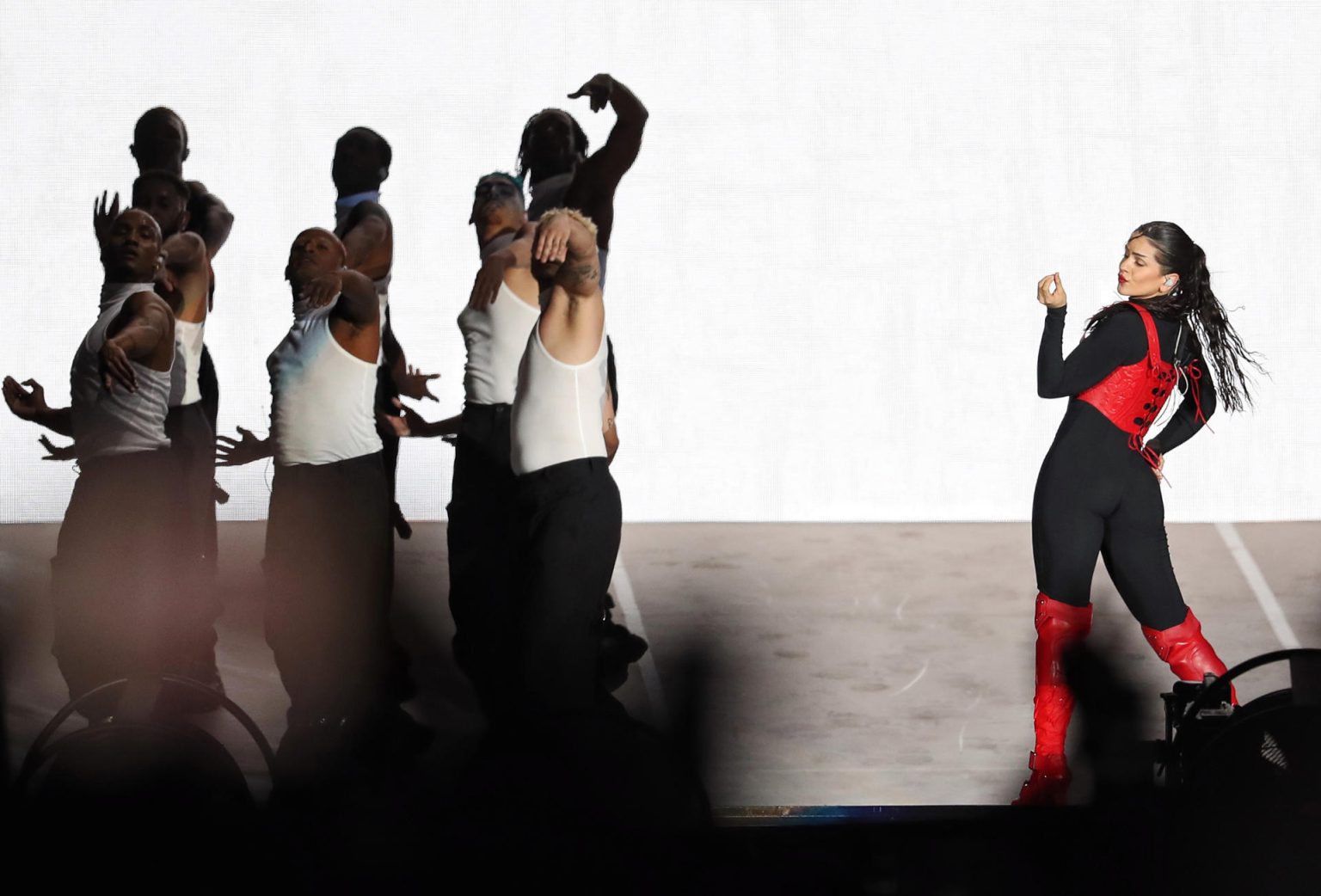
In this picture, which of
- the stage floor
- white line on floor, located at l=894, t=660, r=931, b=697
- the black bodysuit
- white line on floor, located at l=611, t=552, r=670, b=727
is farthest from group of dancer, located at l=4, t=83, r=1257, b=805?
white line on floor, located at l=894, t=660, r=931, b=697

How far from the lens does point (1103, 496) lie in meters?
3.48

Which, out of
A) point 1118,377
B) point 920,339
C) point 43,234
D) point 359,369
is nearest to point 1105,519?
point 1118,377

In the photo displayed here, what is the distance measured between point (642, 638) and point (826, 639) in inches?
25.9

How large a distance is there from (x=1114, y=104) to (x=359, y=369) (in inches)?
132

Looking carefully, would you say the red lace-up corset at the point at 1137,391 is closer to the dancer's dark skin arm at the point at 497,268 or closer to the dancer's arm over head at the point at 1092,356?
the dancer's arm over head at the point at 1092,356

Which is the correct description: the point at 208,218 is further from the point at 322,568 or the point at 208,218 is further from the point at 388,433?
the point at 322,568

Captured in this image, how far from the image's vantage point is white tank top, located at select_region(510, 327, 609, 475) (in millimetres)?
3252

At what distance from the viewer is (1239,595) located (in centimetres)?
564

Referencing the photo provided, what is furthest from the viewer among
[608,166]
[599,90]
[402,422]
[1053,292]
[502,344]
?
[608,166]

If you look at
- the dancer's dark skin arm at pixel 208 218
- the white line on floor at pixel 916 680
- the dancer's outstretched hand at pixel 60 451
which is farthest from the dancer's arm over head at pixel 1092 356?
the dancer's dark skin arm at pixel 208 218

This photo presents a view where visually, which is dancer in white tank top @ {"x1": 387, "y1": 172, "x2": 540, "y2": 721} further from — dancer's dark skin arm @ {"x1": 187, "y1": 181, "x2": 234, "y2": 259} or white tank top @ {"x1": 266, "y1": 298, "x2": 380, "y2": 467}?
dancer's dark skin arm @ {"x1": 187, "y1": 181, "x2": 234, "y2": 259}

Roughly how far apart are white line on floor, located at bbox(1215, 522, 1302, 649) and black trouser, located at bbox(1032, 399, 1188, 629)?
1974mm

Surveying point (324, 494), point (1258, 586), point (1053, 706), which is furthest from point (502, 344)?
point (1258, 586)

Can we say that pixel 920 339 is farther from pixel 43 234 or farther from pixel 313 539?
pixel 43 234
